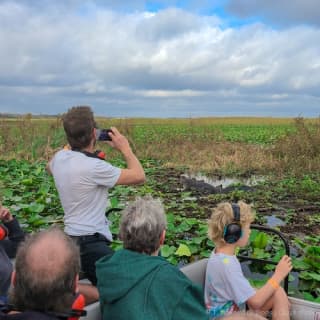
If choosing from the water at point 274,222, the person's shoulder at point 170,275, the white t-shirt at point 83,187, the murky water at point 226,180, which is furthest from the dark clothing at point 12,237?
the murky water at point 226,180

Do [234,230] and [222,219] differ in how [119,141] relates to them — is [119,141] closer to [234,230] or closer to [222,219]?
[222,219]

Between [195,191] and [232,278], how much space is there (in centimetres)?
767

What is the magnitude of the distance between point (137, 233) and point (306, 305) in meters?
1.42

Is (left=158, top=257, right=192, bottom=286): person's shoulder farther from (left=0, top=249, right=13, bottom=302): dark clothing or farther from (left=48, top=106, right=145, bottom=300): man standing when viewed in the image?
(left=48, top=106, right=145, bottom=300): man standing

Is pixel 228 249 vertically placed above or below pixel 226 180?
above

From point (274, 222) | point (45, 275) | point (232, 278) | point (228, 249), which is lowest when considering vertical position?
point (274, 222)

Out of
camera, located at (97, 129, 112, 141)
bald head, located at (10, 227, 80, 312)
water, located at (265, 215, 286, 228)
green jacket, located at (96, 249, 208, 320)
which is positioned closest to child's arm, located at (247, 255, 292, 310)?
green jacket, located at (96, 249, 208, 320)

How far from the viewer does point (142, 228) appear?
2.36 m

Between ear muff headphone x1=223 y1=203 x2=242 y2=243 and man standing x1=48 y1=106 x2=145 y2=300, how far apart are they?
70 centimetres

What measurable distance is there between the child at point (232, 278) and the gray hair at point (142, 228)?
32.3 inches

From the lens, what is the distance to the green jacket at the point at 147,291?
216 cm

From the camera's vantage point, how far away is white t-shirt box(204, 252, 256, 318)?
3006mm

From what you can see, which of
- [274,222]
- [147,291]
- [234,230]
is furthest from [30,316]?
[274,222]

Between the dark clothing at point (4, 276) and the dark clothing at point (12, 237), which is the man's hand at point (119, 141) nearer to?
the dark clothing at point (12, 237)
